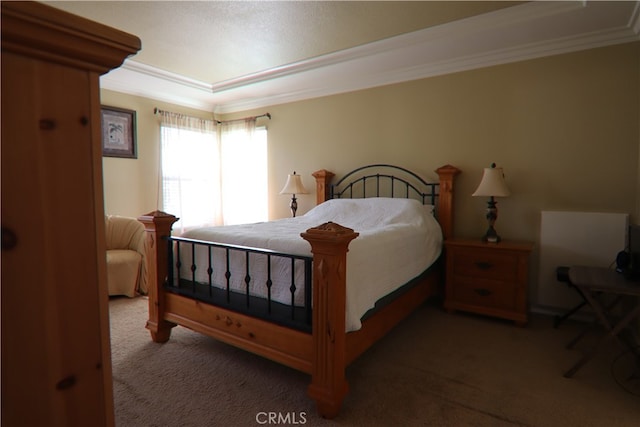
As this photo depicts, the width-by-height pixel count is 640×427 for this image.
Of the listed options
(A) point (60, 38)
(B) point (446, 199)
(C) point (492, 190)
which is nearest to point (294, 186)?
(B) point (446, 199)

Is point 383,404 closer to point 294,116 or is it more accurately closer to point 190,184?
point 294,116

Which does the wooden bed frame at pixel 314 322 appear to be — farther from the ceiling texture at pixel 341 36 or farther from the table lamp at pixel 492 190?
the ceiling texture at pixel 341 36

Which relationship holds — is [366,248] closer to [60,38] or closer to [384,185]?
[60,38]

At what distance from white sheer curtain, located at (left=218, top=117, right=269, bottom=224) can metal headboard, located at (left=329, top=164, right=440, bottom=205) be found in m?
1.24

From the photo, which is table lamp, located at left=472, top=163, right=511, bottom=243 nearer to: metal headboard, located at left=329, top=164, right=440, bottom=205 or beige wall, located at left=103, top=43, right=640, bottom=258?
beige wall, located at left=103, top=43, right=640, bottom=258

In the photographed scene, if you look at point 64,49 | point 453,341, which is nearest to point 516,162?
point 453,341

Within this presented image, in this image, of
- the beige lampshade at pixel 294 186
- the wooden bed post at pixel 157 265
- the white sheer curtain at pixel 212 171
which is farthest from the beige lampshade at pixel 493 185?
the white sheer curtain at pixel 212 171

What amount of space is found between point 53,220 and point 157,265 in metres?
2.17

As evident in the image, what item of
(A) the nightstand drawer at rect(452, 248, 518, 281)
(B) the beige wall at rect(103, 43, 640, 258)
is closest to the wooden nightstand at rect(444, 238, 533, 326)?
(A) the nightstand drawer at rect(452, 248, 518, 281)

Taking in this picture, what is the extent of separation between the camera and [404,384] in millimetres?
1974

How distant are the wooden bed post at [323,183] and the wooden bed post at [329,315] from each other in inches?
98.2

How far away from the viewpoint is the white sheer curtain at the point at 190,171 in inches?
179

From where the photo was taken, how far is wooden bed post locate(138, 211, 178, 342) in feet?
8.02

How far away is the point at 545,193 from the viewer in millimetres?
3031
